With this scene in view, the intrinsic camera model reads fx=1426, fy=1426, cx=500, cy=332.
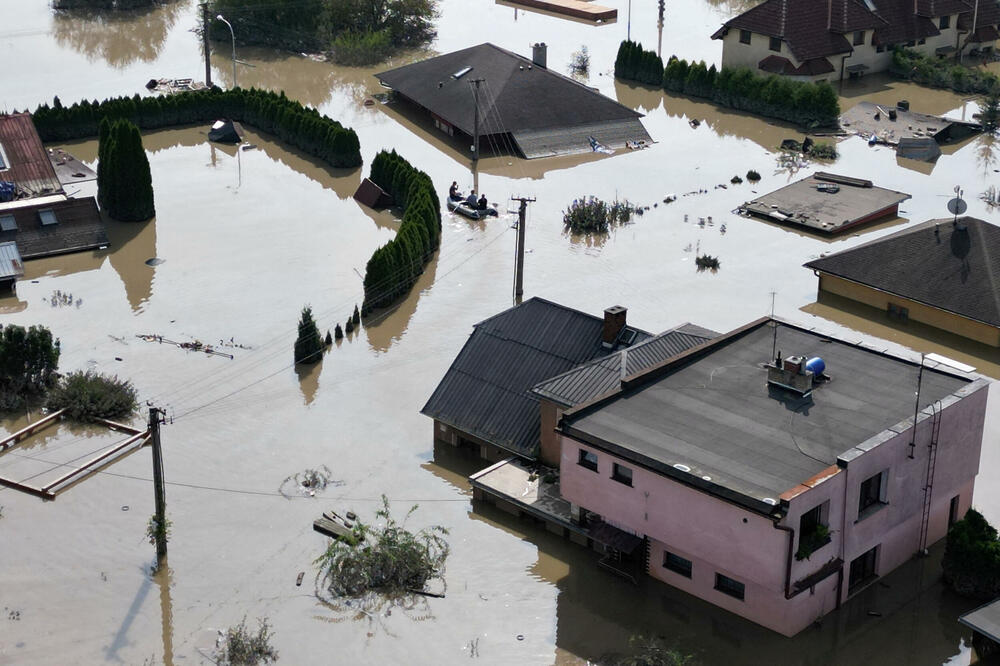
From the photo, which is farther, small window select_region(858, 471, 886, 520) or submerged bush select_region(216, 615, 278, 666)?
small window select_region(858, 471, 886, 520)

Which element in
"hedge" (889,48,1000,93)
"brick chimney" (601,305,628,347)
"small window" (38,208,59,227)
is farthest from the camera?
"hedge" (889,48,1000,93)

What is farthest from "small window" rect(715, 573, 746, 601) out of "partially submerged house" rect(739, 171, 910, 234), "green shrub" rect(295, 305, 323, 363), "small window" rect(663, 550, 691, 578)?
"partially submerged house" rect(739, 171, 910, 234)

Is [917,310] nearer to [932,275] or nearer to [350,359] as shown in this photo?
[932,275]

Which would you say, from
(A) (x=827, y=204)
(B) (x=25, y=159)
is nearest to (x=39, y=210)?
(B) (x=25, y=159)

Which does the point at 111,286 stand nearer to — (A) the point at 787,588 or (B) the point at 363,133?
(B) the point at 363,133

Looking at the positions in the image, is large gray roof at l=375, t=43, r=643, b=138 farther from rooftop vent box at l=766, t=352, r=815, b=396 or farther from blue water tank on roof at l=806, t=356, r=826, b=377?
blue water tank on roof at l=806, t=356, r=826, b=377

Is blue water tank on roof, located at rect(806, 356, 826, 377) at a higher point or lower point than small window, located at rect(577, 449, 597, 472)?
higher
